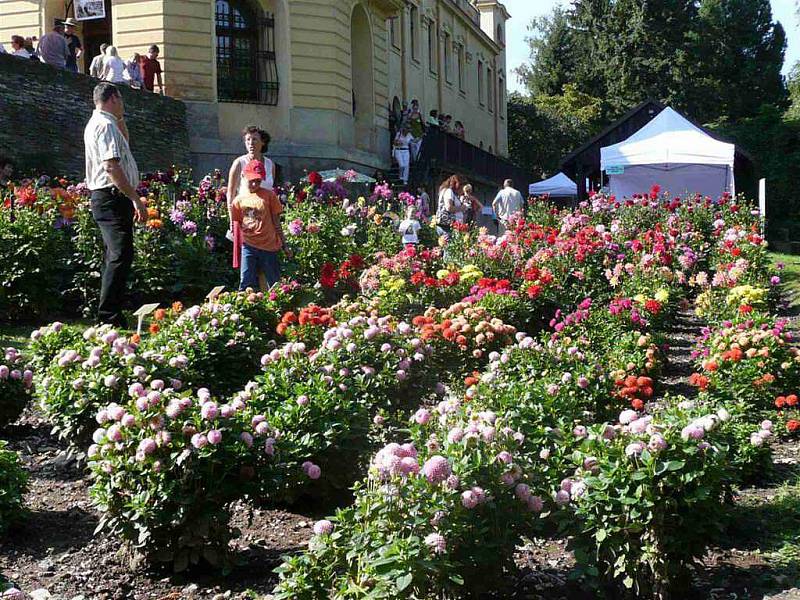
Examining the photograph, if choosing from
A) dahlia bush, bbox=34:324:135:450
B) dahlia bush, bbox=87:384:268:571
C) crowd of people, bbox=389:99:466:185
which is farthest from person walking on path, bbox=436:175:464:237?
crowd of people, bbox=389:99:466:185

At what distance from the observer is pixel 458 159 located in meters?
33.3

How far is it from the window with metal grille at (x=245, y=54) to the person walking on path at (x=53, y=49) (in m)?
4.75

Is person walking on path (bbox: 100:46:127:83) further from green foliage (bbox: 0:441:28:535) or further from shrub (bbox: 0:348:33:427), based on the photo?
green foliage (bbox: 0:441:28:535)

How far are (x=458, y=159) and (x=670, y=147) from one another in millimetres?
12568

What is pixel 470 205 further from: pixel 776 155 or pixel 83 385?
pixel 776 155

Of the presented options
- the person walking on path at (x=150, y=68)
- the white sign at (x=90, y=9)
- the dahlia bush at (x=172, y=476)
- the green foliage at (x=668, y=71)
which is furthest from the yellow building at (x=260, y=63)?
the green foliage at (x=668, y=71)

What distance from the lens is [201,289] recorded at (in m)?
10.2

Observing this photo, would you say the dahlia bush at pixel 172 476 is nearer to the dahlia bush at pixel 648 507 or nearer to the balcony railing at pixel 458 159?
the dahlia bush at pixel 648 507

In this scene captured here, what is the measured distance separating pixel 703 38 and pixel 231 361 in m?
49.7

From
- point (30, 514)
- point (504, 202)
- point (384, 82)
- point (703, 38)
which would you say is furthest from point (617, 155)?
point (703, 38)

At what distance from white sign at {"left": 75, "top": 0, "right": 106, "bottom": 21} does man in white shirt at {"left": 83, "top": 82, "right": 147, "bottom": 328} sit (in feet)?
50.9

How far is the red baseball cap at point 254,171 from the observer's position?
8.52m

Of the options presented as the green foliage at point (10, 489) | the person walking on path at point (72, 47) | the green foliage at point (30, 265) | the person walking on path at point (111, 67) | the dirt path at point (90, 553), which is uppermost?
the person walking on path at point (72, 47)

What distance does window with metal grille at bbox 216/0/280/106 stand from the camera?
23453mm
